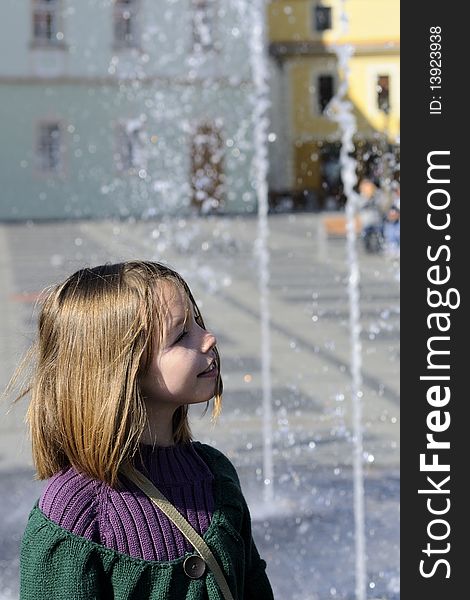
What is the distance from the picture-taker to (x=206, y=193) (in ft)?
97.5

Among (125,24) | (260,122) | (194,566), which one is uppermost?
(125,24)

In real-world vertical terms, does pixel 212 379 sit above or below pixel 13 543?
above

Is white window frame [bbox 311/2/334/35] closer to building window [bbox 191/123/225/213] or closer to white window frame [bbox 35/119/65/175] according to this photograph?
building window [bbox 191/123/225/213]

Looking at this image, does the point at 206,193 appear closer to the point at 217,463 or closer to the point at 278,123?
the point at 278,123

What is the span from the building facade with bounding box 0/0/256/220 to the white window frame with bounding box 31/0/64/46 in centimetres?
2

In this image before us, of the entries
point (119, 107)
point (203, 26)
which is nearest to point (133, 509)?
point (203, 26)

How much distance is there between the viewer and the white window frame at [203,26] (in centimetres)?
2673

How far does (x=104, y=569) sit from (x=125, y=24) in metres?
27.8

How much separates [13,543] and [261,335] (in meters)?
5.54

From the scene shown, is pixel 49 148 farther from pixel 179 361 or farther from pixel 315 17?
pixel 179 361

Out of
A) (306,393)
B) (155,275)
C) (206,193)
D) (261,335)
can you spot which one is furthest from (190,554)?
(206,193)

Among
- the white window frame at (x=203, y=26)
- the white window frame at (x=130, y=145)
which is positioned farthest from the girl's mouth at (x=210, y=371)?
the white window frame at (x=130, y=145)

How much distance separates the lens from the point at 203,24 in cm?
2714

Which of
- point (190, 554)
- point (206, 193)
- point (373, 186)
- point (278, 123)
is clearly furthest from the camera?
point (278, 123)
